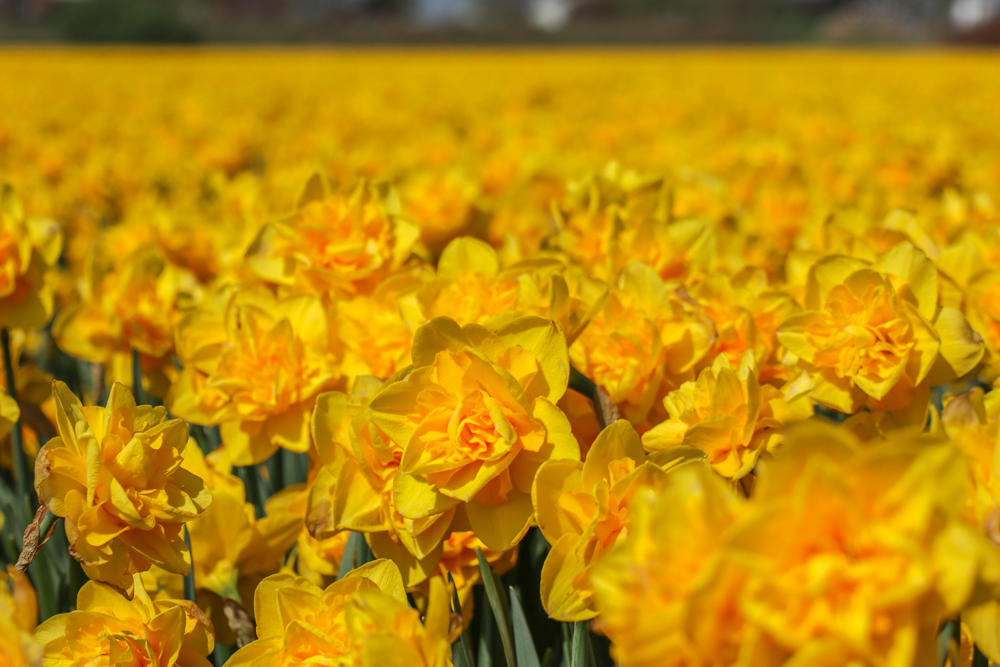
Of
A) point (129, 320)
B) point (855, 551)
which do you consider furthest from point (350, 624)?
point (129, 320)

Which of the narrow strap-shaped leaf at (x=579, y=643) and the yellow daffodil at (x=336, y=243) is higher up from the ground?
the yellow daffodil at (x=336, y=243)

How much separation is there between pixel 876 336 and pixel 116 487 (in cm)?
106

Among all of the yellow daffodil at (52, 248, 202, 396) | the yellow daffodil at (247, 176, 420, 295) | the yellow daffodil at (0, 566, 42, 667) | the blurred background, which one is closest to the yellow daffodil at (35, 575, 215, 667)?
the yellow daffodil at (0, 566, 42, 667)

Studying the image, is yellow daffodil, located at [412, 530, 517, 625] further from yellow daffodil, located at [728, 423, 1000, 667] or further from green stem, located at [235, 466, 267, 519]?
yellow daffodil, located at [728, 423, 1000, 667]

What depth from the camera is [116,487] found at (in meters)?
0.95

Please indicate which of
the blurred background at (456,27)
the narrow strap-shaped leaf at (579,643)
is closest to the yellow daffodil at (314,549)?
the narrow strap-shaped leaf at (579,643)

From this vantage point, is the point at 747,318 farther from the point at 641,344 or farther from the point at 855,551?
the point at 855,551

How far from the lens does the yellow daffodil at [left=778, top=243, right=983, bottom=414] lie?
3.59 ft

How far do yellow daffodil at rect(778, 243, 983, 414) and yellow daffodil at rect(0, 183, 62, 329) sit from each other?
1.39 metres

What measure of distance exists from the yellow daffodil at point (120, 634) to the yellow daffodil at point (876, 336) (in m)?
0.92

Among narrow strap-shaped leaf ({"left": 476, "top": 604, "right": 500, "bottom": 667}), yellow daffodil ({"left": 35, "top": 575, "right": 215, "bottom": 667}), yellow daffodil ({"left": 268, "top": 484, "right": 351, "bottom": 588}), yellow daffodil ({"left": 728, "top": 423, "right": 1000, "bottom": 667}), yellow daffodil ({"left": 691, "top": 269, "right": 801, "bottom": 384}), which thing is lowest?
narrow strap-shaped leaf ({"left": 476, "top": 604, "right": 500, "bottom": 667})

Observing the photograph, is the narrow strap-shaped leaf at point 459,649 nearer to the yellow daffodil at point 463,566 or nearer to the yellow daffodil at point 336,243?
the yellow daffodil at point 463,566

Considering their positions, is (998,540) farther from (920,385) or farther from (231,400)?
(231,400)

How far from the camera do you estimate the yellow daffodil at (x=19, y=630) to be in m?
0.68
